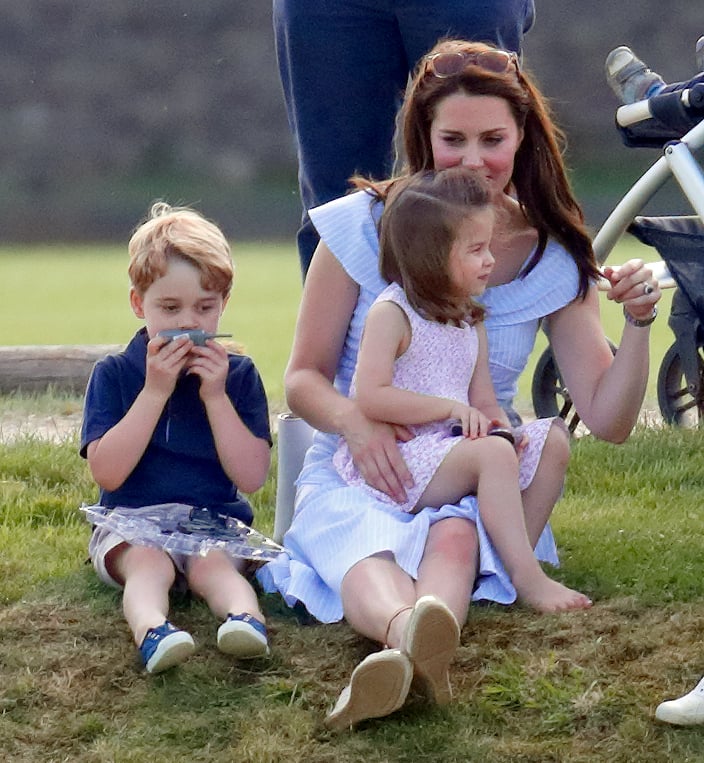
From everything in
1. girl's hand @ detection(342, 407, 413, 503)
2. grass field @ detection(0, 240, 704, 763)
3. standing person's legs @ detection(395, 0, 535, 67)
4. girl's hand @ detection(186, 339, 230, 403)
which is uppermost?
standing person's legs @ detection(395, 0, 535, 67)

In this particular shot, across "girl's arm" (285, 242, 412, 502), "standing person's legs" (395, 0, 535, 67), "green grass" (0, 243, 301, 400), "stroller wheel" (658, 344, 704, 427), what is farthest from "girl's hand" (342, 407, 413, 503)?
"green grass" (0, 243, 301, 400)

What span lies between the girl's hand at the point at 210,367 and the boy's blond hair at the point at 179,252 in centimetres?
12

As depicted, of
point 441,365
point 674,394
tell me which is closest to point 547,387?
point 674,394

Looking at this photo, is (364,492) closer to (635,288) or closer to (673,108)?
(635,288)

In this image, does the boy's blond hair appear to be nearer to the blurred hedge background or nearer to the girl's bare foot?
the girl's bare foot

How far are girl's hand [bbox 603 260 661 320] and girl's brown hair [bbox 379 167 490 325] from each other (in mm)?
264

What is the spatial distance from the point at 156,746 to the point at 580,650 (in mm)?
699

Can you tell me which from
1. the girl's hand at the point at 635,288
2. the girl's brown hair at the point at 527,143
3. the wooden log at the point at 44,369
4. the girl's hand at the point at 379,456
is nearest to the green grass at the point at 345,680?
the girl's hand at the point at 379,456

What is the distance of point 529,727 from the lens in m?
2.16

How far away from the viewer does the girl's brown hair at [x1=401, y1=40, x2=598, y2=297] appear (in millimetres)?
2684

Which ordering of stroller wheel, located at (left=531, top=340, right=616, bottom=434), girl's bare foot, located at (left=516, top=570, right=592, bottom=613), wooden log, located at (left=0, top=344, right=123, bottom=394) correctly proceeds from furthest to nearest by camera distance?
1. wooden log, located at (left=0, top=344, right=123, bottom=394)
2. stroller wheel, located at (left=531, top=340, right=616, bottom=434)
3. girl's bare foot, located at (left=516, top=570, right=592, bottom=613)

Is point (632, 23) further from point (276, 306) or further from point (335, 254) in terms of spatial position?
point (335, 254)

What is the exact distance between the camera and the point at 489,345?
2830 mm

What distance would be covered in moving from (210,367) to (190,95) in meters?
17.3
